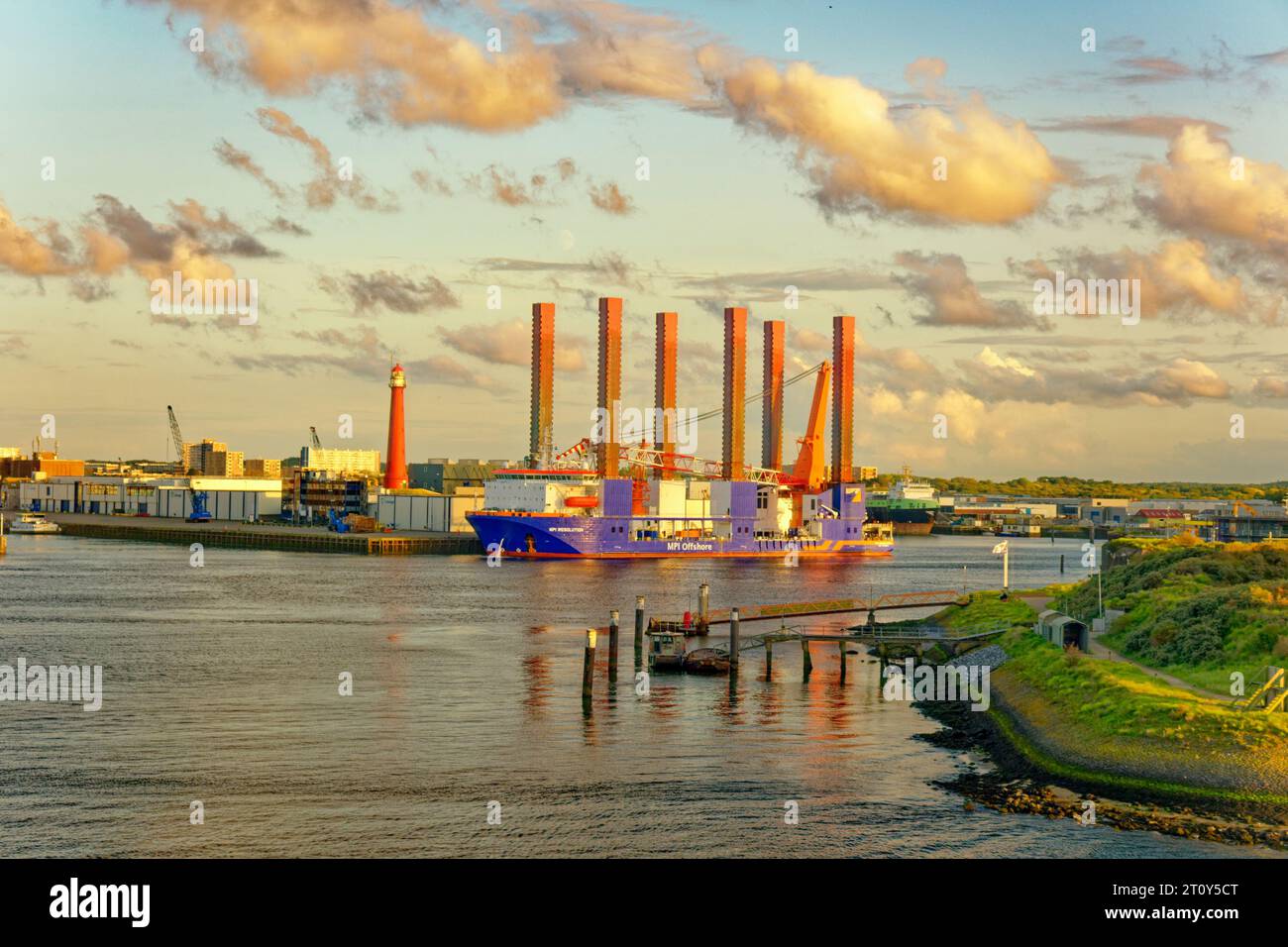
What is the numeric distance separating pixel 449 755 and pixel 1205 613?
71.8 ft

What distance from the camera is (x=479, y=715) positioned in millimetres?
38094

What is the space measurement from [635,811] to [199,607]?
48.9 meters

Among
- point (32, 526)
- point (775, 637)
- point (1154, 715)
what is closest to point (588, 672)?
point (775, 637)

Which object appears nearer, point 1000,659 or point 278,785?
point 278,785

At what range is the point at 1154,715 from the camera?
30188 mm

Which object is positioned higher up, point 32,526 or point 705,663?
point 32,526

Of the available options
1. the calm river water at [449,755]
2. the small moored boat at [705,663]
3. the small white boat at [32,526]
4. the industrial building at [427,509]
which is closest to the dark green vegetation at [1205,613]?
the calm river water at [449,755]

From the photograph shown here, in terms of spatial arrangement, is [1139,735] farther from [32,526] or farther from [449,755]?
[32,526]

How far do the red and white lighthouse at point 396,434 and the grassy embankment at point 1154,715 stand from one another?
10408cm

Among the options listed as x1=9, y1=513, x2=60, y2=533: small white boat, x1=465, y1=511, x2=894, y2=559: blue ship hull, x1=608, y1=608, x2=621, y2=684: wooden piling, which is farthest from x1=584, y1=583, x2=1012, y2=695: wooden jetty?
x1=9, y1=513, x2=60, y2=533: small white boat
